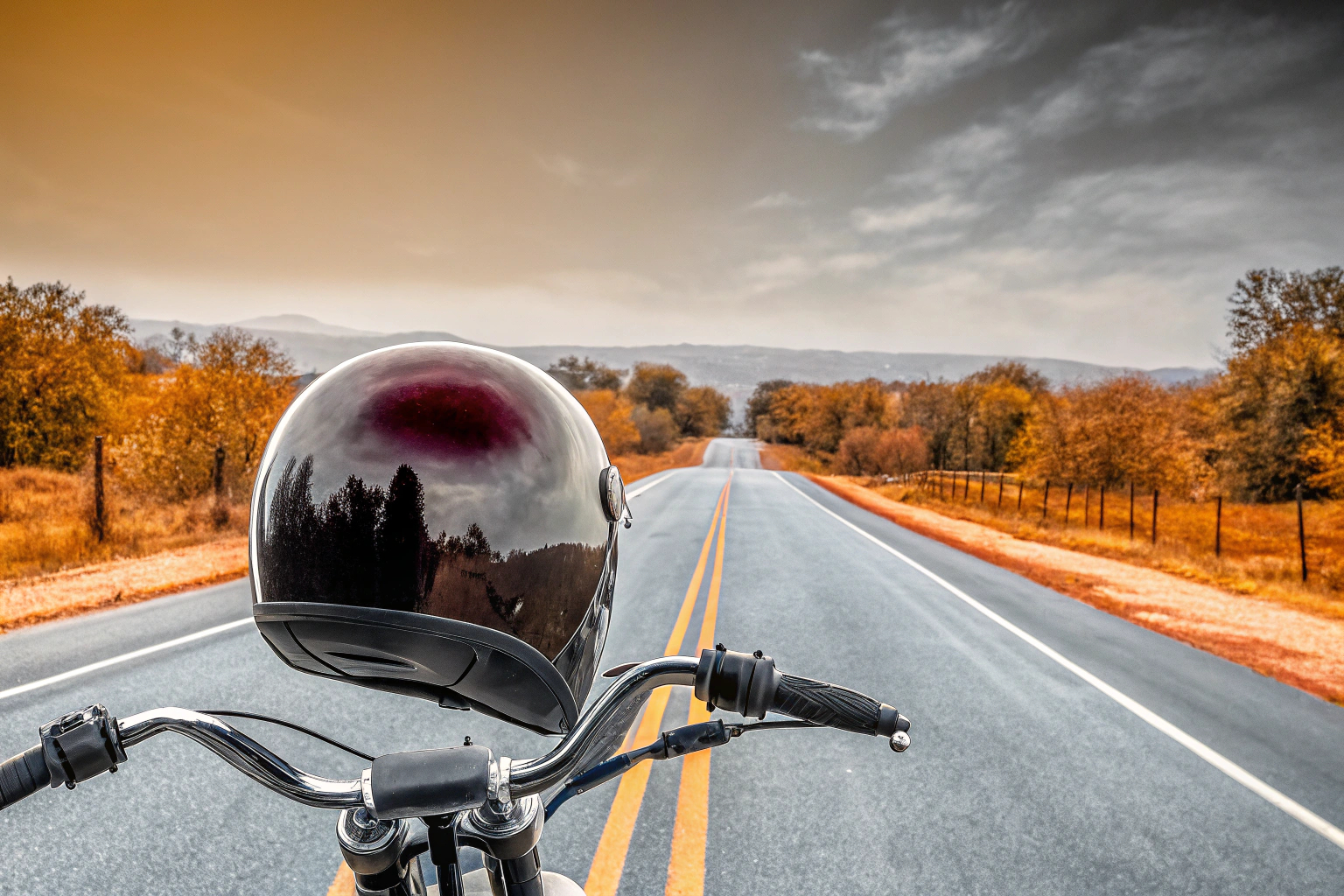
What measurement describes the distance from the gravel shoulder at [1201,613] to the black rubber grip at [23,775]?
7.38 m

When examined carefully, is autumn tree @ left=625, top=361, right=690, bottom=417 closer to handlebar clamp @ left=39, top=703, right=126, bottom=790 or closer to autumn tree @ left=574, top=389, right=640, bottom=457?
autumn tree @ left=574, top=389, right=640, bottom=457

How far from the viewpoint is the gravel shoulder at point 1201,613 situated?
19.3 ft

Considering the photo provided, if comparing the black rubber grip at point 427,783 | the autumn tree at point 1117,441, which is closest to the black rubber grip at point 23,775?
the black rubber grip at point 427,783

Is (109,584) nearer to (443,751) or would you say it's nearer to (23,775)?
(23,775)

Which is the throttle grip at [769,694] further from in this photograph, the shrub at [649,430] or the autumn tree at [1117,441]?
the shrub at [649,430]

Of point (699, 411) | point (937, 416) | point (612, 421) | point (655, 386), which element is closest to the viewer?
point (612, 421)

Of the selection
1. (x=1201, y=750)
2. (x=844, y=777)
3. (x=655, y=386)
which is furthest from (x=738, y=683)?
(x=655, y=386)

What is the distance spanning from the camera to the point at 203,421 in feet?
44.8

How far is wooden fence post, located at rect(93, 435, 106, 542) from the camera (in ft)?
30.1

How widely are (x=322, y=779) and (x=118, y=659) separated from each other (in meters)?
5.12

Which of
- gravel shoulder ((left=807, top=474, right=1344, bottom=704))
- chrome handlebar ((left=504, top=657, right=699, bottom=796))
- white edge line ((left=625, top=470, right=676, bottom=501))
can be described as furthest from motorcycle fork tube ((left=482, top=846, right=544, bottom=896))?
white edge line ((left=625, top=470, right=676, bottom=501))

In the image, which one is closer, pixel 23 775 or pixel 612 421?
pixel 23 775

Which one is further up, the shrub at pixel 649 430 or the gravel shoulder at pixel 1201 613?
the shrub at pixel 649 430

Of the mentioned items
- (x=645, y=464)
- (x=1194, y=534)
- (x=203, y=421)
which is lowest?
(x=1194, y=534)
